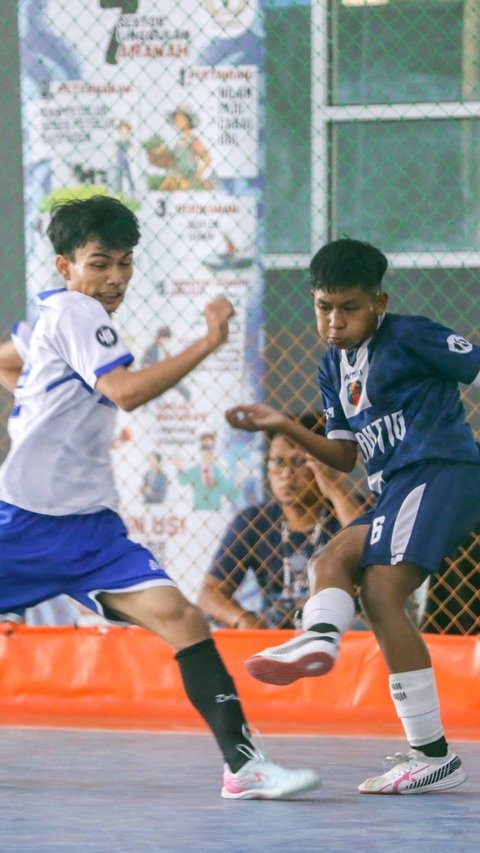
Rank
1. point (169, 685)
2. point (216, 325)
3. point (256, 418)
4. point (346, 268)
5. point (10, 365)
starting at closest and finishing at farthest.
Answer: point (216, 325), point (256, 418), point (346, 268), point (10, 365), point (169, 685)

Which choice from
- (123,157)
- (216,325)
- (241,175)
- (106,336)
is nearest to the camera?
(216,325)

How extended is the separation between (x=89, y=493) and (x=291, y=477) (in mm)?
2102

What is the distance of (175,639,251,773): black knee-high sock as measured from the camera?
3.75 meters

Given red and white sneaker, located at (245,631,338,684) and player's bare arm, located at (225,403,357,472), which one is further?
player's bare arm, located at (225,403,357,472)

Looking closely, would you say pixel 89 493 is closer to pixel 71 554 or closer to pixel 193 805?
pixel 71 554

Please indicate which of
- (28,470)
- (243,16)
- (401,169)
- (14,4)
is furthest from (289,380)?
(28,470)

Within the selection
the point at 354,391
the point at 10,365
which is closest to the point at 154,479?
the point at 10,365

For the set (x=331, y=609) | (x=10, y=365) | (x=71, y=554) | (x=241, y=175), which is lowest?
(x=331, y=609)

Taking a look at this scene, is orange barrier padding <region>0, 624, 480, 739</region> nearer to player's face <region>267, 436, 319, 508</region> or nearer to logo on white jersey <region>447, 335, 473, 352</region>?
player's face <region>267, 436, 319, 508</region>

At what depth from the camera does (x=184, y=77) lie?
6.57m

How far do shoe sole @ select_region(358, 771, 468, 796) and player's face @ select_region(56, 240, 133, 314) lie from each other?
4.63 feet

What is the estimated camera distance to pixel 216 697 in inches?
148

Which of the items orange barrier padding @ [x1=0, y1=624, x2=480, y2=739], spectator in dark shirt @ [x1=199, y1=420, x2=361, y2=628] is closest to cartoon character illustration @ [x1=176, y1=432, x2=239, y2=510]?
spectator in dark shirt @ [x1=199, y1=420, x2=361, y2=628]

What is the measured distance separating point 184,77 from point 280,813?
3.81 meters
